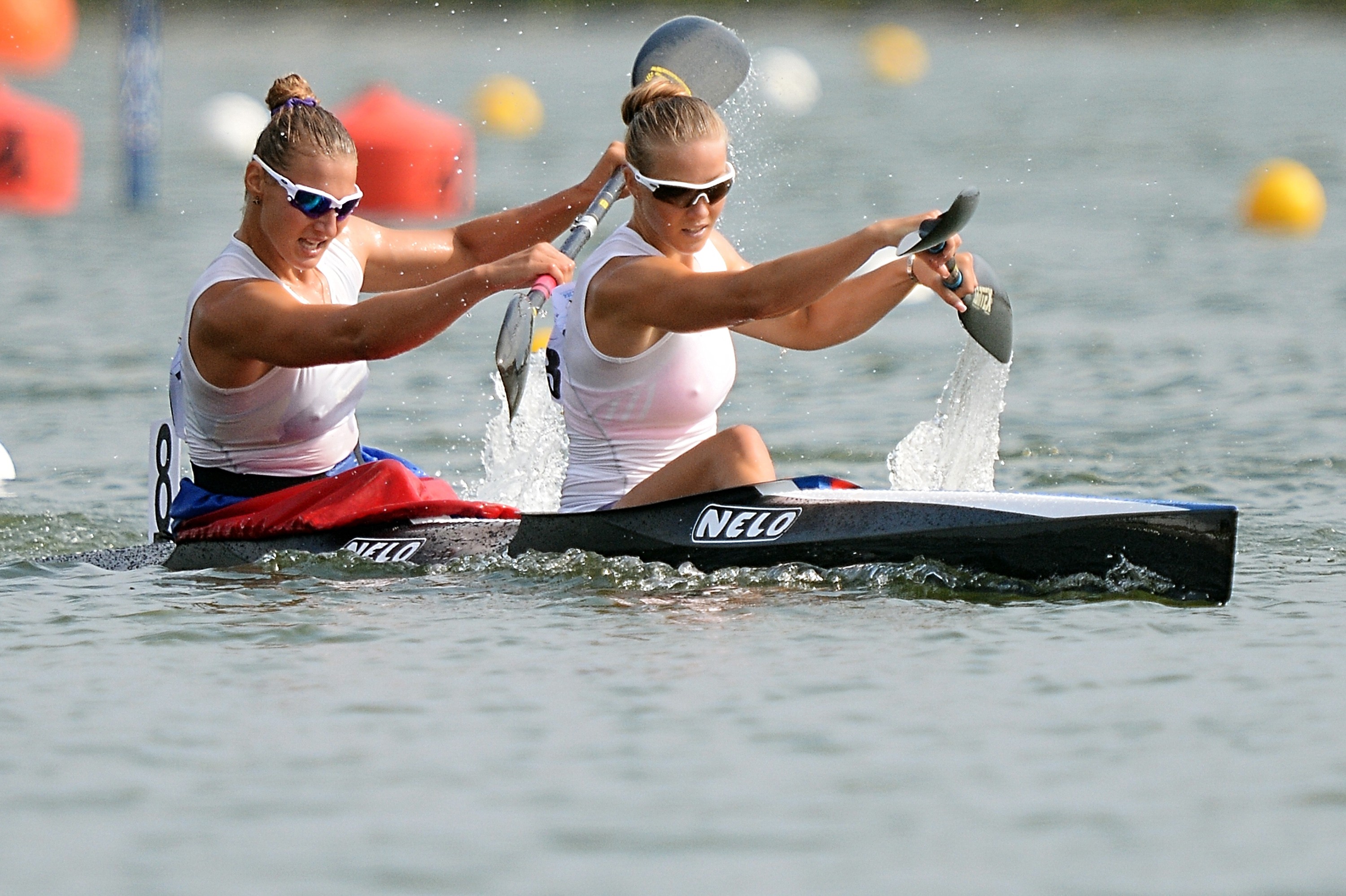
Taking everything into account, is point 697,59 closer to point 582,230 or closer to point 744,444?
point 582,230

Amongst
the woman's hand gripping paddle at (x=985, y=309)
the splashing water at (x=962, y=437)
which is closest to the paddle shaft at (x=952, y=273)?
the woman's hand gripping paddle at (x=985, y=309)

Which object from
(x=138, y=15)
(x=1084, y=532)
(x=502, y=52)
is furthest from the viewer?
(x=502, y=52)

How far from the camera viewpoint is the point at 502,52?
30125mm

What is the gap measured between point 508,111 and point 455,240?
14316 millimetres

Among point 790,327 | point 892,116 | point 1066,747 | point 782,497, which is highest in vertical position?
point 892,116

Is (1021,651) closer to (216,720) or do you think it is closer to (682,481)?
(682,481)

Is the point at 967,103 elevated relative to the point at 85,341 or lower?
elevated

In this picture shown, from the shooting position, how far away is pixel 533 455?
582 cm

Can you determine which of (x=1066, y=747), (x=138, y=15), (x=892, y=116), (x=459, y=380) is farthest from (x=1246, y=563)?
(x=892, y=116)

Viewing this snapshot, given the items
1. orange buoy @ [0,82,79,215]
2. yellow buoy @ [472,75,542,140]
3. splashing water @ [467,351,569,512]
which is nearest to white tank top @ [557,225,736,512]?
splashing water @ [467,351,569,512]

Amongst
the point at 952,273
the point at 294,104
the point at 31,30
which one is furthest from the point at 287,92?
the point at 31,30

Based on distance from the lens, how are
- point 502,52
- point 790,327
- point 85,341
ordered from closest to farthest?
point 790,327 < point 85,341 < point 502,52

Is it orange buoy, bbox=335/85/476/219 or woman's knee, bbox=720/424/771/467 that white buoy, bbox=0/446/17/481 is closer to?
woman's knee, bbox=720/424/771/467

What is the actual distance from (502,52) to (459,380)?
72.8 feet
